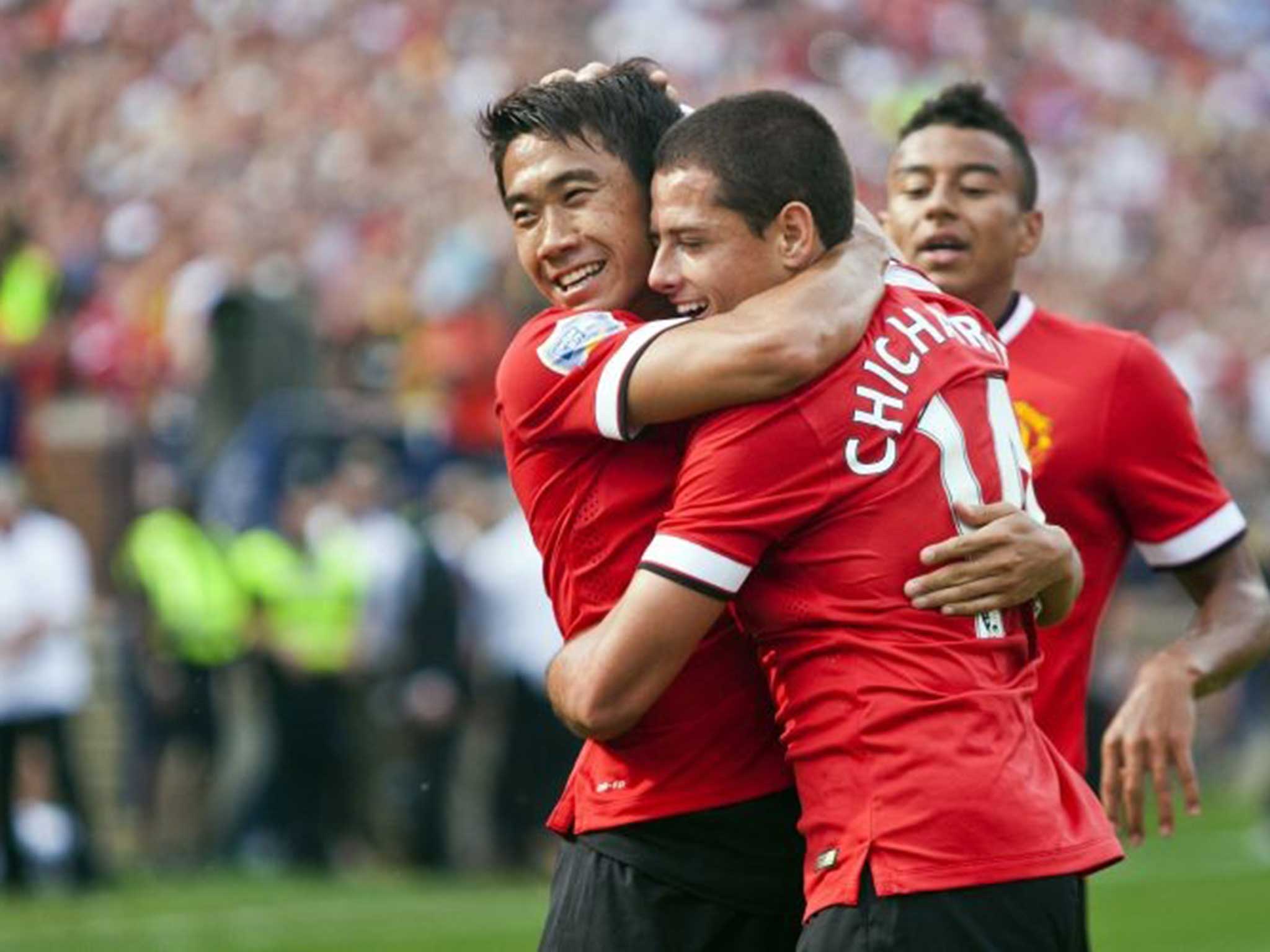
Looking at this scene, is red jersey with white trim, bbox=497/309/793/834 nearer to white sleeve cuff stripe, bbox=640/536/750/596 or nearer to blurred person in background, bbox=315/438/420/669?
white sleeve cuff stripe, bbox=640/536/750/596

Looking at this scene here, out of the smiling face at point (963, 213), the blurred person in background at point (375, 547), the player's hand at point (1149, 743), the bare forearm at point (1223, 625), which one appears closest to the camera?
the player's hand at point (1149, 743)

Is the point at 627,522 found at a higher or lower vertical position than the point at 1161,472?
lower

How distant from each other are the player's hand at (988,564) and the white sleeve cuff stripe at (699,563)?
27cm

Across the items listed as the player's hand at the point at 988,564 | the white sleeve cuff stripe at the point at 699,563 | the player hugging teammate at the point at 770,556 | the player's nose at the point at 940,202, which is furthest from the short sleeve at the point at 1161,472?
the white sleeve cuff stripe at the point at 699,563

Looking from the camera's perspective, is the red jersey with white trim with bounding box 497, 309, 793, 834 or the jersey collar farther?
the jersey collar

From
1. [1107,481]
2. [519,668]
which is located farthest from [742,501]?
[519,668]

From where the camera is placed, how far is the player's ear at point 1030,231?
230 inches

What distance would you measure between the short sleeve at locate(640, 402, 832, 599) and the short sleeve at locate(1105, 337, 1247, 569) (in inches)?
65.0

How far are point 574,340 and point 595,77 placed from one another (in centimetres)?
58

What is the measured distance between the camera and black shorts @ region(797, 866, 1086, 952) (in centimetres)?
394

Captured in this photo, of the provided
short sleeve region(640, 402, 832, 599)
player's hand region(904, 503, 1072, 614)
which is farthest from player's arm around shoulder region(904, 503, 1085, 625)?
short sleeve region(640, 402, 832, 599)

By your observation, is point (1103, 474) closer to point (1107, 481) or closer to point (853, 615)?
point (1107, 481)

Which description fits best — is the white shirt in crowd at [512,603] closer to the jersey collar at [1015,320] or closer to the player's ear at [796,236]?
the jersey collar at [1015,320]

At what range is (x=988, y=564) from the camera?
4.09 m
